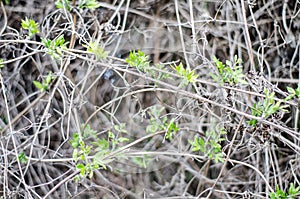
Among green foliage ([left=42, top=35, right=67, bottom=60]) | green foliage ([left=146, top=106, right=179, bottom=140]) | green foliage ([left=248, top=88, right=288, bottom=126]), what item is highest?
green foliage ([left=42, top=35, right=67, bottom=60])

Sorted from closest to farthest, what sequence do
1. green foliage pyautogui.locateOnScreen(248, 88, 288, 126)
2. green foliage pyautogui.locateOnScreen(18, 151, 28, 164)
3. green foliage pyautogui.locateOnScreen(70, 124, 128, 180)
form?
green foliage pyautogui.locateOnScreen(248, 88, 288, 126) < green foliage pyautogui.locateOnScreen(70, 124, 128, 180) < green foliage pyautogui.locateOnScreen(18, 151, 28, 164)

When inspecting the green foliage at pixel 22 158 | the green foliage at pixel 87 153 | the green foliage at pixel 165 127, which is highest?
the green foliage at pixel 165 127

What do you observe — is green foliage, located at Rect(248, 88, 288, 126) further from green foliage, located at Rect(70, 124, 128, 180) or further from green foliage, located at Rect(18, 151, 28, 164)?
green foliage, located at Rect(18, 151, 28, 164)

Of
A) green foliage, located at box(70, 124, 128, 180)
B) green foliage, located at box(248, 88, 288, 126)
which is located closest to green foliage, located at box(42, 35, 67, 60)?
green foliage, located at box(70, 124, 128, 180)

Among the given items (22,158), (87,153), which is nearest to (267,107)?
(87,153)

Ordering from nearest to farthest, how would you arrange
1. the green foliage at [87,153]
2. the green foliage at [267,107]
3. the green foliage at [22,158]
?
1. the green foliage at [267,107]
2. the green foliage at [87,153]
3. the green foliage at [22,158]

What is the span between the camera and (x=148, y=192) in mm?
1642

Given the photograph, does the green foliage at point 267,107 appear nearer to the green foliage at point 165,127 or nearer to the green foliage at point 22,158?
the green foliage at point 165,127

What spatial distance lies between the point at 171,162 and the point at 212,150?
457 mm

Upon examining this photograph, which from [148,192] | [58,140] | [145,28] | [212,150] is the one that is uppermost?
[145,28]

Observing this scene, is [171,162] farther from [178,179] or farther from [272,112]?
[272,112]

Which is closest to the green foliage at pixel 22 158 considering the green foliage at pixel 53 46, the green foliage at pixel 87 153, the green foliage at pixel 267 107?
the green foliage at pixel 87 153

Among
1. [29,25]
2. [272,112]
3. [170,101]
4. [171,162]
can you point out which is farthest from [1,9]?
[272,112]

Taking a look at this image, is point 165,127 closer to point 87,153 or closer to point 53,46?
point 87,153
